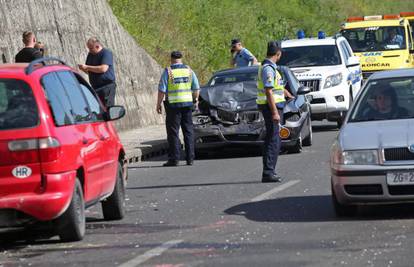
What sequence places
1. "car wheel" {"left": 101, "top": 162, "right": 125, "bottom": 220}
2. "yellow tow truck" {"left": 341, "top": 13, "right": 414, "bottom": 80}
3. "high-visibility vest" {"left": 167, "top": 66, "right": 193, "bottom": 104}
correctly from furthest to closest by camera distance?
1. "yellow tow truck" {"left": 341, "top": 13, "right": 414, "bottom": 80}
2. "high-visibility vest" {"left": 167, "top": 66, "right": 193, "bottom": 104}
3. "car wheel" {"left": 101, "top": 162, "right": 125, "bottom": 220}

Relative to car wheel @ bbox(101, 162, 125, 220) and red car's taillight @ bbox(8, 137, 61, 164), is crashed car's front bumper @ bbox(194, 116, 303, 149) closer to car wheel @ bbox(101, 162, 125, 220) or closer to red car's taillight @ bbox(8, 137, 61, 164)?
car wheel @ bbox(101, 162, 125, 220)

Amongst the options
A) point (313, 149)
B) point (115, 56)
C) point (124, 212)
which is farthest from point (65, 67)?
point (115, 56)

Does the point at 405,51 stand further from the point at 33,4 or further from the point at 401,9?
the point at 401,9

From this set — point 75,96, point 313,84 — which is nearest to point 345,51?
point 313,84

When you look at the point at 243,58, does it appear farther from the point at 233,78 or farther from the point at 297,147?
the point at 297,147

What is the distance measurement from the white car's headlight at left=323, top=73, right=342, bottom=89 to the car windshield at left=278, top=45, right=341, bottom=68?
514 millimetres

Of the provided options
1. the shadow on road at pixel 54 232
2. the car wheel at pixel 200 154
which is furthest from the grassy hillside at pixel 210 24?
the shadow on road at pixel 54 232

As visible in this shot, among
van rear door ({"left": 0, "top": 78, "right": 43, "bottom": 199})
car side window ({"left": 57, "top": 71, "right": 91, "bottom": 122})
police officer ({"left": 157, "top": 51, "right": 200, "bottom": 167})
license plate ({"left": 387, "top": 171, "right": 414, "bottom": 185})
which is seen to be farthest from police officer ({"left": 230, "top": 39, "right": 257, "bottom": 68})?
van rear door ({"left": 0, "top": 78, "right": 43, "bottom": 199})

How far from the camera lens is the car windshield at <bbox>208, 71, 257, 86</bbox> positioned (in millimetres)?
22545

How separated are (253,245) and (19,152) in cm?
206

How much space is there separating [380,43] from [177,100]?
16.7 metres

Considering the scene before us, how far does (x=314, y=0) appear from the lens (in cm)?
6191

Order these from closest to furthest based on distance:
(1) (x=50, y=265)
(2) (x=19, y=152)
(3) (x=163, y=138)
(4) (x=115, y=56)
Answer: (1) (x=50, y=265) → (2) (x=19, y=152) → (3) (x=163, y=138) → (4) (x=115, y=56)

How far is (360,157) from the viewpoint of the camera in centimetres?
1237
